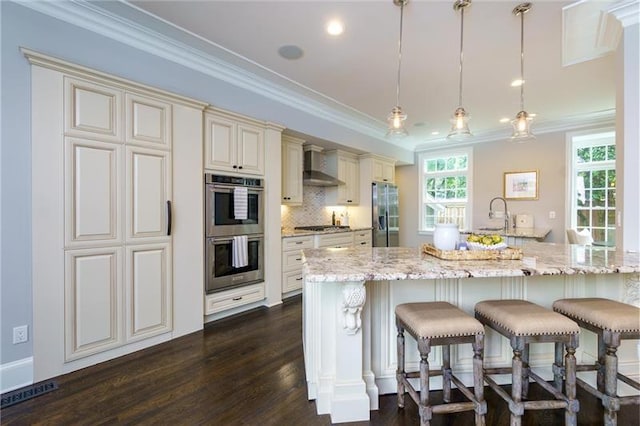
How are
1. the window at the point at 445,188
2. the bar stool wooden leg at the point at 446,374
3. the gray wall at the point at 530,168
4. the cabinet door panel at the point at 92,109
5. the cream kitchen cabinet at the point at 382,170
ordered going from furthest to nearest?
the window at the point at 445,188 < the cream kitchen cabinet at the point at 382,170 < the gray wall at the point at 530,168 < the cabinet door panel at the point at 92,109 < the bar stool wooden leg at the point at 446,374

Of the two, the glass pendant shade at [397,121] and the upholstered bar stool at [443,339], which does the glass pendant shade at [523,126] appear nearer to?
the glass pendant shade at [397,121]

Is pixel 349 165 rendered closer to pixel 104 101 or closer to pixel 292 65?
pixel 292 65

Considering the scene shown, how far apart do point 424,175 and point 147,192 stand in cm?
589

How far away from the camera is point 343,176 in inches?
208

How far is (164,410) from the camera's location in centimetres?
173

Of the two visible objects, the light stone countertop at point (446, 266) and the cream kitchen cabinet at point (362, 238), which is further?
the cream kitchen cabinet at point (362, 238)

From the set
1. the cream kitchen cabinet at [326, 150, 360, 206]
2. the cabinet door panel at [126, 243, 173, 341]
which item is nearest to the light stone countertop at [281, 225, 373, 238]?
the cream kitchen cabinet at [326, 150, 360, 206]

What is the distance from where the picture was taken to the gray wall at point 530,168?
5.00 metres

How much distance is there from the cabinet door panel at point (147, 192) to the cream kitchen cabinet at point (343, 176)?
304 centimetres

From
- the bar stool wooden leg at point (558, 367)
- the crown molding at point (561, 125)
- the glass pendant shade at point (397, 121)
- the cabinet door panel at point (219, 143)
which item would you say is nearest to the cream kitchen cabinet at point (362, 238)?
the cabinet door panel at point (219, 143)

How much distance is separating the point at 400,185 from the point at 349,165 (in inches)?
88.6

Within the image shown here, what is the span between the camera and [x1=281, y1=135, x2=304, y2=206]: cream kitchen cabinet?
422cm

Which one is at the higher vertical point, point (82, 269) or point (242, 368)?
point (82, 269)

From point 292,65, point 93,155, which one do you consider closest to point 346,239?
point 292,65
